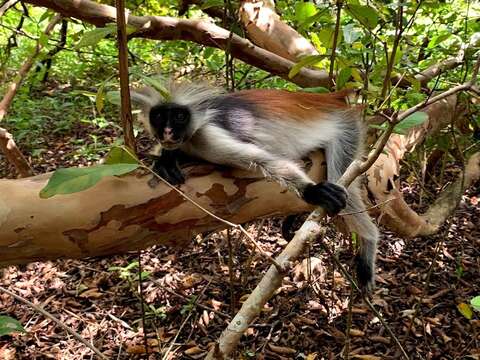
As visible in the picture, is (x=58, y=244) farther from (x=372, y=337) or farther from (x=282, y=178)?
(x=372, y=337)

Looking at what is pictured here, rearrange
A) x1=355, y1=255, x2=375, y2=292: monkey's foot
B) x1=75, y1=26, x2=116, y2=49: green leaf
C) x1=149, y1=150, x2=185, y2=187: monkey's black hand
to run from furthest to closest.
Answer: x1=355, y1=255, x2=375, y2=292: monkey's foot < x1=149, y1=150, x2=185, y2=187: monkey's black hand < x1=75, y1=26, x2=116, y2=49: green leaf

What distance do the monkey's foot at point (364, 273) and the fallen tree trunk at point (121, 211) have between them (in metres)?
1.08

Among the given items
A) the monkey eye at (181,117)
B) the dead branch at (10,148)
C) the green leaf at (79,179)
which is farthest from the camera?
the dead branch at (10,148)

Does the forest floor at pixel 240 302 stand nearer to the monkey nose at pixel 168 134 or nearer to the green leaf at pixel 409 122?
the monkey nose at pixel 168 134

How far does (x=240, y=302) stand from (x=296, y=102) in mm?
1771

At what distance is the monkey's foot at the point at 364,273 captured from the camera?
11.9 ft

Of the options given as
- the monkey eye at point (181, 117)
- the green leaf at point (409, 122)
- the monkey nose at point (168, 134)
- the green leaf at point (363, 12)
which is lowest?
the monkey nose at point (168, 134)

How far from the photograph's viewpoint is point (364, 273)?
3.62 metres

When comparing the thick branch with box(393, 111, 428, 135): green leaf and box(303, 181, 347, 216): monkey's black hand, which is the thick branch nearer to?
box(303, 181, 347, 216): monkey's black hand

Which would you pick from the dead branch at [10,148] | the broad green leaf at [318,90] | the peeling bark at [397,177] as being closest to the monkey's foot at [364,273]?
the peeling bark at [397,177]

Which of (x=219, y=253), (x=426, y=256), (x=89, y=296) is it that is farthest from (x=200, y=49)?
(x=426, y=256)

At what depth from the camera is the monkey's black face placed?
284 centimetres

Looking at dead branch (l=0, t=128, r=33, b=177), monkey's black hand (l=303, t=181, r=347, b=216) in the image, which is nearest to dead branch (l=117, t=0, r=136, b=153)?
monkey's black hand (l=303, t=181, r=347, b=216)

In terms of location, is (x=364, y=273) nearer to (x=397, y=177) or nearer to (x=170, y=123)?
(x=397, y=177)
